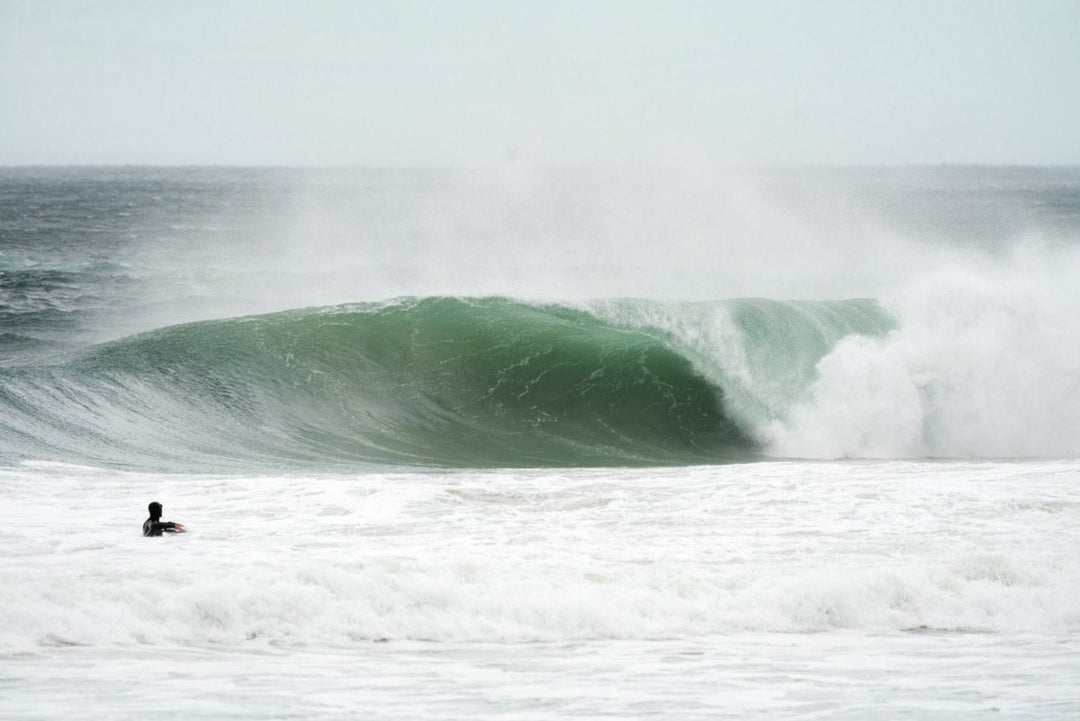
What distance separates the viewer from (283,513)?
988 cm

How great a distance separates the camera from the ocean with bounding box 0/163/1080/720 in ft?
22.5

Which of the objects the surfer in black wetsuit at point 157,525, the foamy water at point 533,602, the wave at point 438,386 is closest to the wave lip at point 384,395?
the wave at point 438,386

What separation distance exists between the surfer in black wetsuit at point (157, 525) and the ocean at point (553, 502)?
0.08 meters

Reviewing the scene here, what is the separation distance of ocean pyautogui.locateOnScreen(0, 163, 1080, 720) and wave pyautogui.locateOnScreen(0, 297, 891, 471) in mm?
67

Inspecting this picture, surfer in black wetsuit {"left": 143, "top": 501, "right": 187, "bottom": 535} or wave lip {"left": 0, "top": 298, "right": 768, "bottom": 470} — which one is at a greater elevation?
wave lip {"left": 0, "top": 298, "right": 768, "bottom": 470}

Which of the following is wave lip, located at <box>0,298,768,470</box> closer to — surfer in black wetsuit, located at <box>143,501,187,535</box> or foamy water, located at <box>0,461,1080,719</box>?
foamy water, located at <box>0,461,1080,719</box>

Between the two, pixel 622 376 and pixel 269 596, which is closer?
pixel 269 596

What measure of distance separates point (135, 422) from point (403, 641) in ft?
24.5

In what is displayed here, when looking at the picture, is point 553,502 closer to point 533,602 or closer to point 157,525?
point 533,602

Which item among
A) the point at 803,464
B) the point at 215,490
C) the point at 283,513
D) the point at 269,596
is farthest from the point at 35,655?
the point at 803,464

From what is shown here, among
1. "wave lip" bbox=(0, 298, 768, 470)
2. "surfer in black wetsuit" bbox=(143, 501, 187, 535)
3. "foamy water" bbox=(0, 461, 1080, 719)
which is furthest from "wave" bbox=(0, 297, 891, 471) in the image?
"surfer in black wetsuit" bbox=(143, 501, 187, 535)

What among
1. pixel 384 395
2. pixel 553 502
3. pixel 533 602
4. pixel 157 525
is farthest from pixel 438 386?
pixel 533 602

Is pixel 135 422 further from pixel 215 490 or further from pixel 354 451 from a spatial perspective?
pixel 215 490

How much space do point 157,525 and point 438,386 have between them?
7839 mm
